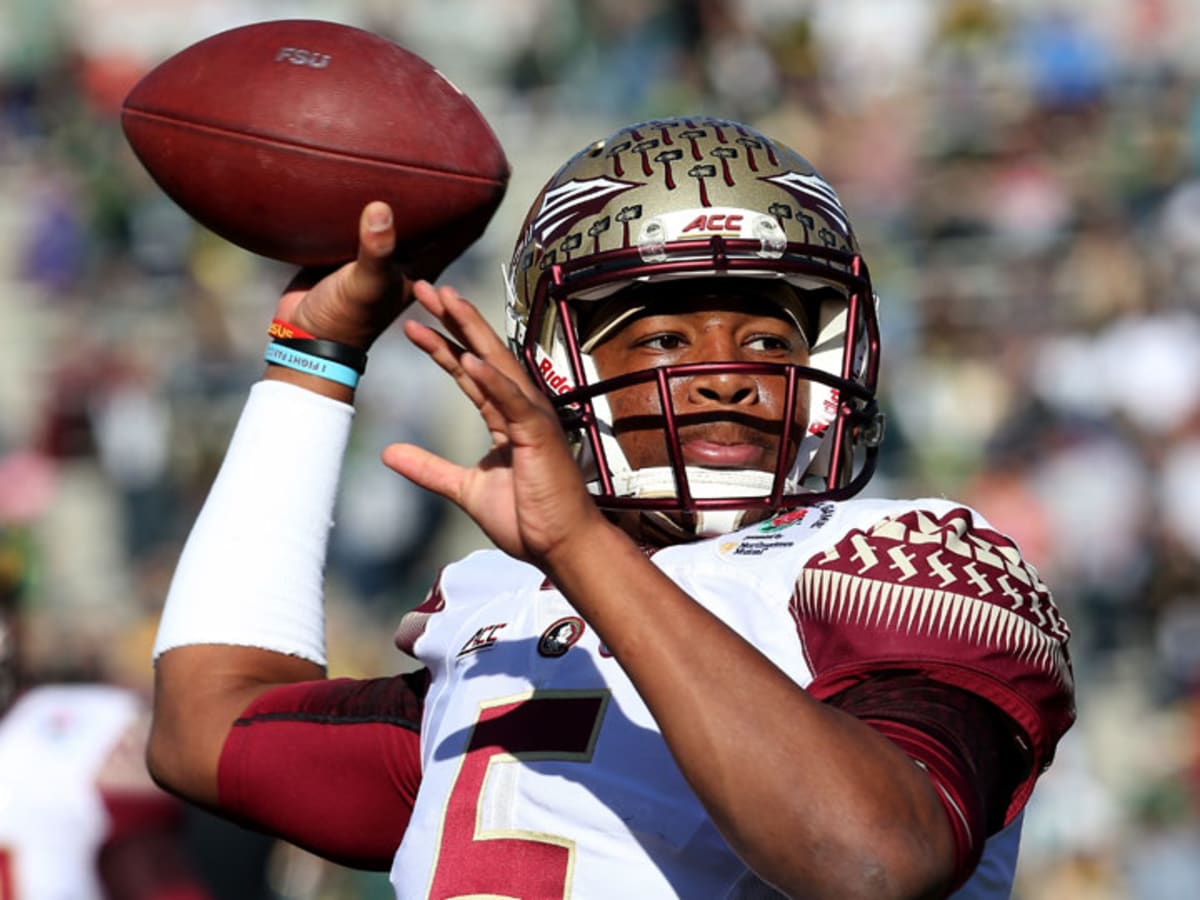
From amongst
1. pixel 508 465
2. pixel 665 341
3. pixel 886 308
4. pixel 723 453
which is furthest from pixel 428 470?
pixel 886 308

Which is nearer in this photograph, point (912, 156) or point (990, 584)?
point (990, 584)

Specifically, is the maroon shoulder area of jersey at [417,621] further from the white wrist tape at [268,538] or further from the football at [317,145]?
the football at [317,145]

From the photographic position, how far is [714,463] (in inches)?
91.2

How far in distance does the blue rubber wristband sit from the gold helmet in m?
0.24

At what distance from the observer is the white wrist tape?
252cm

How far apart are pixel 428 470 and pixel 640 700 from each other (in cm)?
45

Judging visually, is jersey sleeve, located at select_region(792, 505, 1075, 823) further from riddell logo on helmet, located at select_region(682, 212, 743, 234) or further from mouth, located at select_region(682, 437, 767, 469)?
riddell logo on helmet, located at select_region(682, 212, 743, 234)

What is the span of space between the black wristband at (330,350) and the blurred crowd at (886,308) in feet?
11.6

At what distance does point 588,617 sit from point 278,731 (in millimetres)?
892

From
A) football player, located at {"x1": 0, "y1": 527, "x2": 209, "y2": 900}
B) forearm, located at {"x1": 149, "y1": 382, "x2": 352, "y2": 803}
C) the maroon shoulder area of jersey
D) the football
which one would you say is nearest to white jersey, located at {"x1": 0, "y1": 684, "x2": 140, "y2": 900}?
football player, located at {"x1": 0, "y1": 527, "x2": 209, "y2": 900}

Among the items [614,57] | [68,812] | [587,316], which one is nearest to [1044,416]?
[614,57]

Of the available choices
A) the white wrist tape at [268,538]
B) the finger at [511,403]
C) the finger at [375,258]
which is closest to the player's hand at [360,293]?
the finger at [375,258]

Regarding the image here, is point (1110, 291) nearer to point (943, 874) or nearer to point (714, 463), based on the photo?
point (714, 463)

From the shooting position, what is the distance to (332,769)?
2.43 meters
